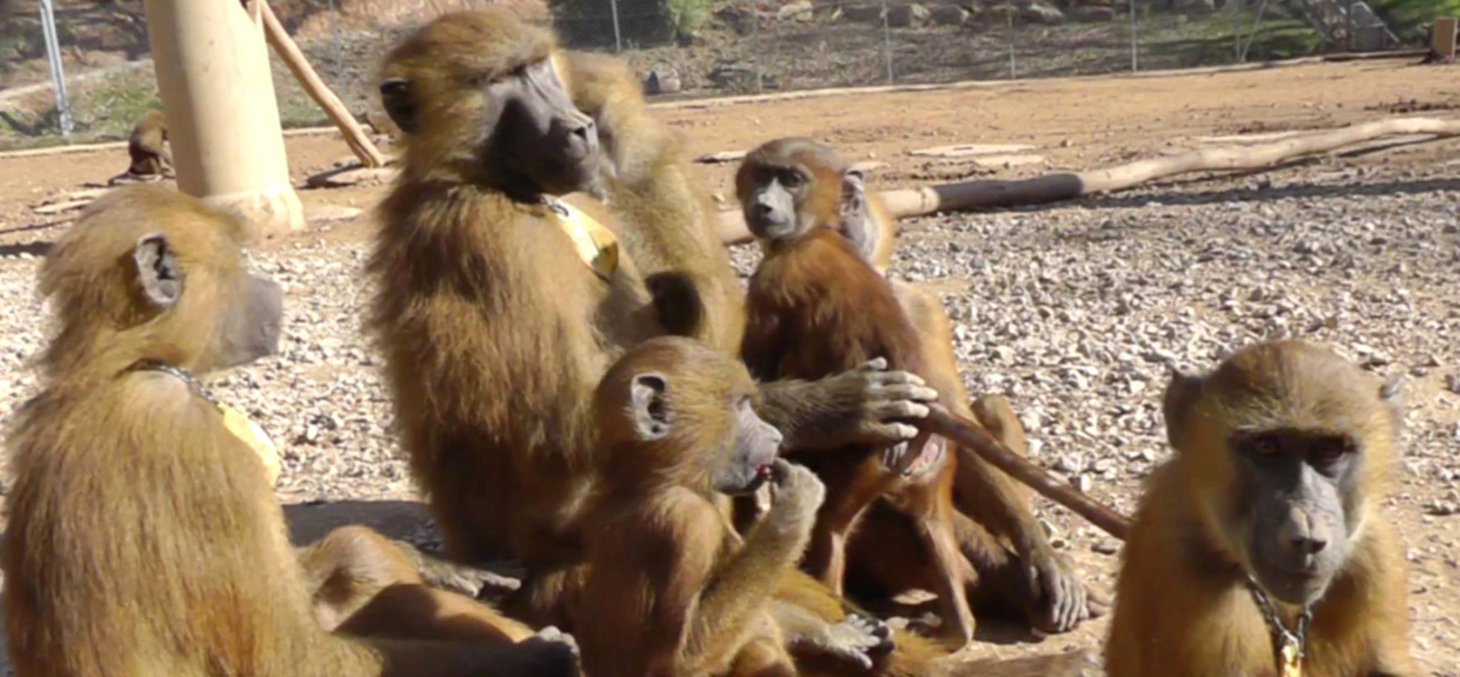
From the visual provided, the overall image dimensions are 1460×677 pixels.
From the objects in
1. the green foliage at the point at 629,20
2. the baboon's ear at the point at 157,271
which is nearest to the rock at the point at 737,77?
the green foliage at the point at 629,20

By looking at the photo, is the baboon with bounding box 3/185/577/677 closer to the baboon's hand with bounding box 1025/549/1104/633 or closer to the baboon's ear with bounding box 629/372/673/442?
the baboon's ear with bounding box 629/372/673/442

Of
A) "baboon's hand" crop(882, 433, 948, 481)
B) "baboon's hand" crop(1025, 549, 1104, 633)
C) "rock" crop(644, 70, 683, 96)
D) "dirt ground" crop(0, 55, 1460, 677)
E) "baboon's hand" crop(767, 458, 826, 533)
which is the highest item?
"rock" crop(644, 70, 683, 96)

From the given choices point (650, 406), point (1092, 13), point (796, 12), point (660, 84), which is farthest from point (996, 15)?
point (650, 406)

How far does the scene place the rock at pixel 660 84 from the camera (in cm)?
2711

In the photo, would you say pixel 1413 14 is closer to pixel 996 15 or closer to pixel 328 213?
pixel 996 15

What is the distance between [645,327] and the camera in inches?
199

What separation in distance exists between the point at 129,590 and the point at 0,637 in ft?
6.89

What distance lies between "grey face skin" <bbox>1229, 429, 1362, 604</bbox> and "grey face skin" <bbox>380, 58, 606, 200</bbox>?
204 centimetres

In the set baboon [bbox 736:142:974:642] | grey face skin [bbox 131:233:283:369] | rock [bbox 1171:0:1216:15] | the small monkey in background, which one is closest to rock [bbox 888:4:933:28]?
rock [bbox 1171:0:1216:15]

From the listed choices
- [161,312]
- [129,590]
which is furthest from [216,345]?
[129,590]

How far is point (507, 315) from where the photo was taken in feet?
15.1

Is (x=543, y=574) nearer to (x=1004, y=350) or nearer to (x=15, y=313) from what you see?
(x=1004, y=350)

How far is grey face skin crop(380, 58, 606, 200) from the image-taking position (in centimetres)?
483

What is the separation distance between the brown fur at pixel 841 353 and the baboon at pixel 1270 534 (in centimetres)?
103
